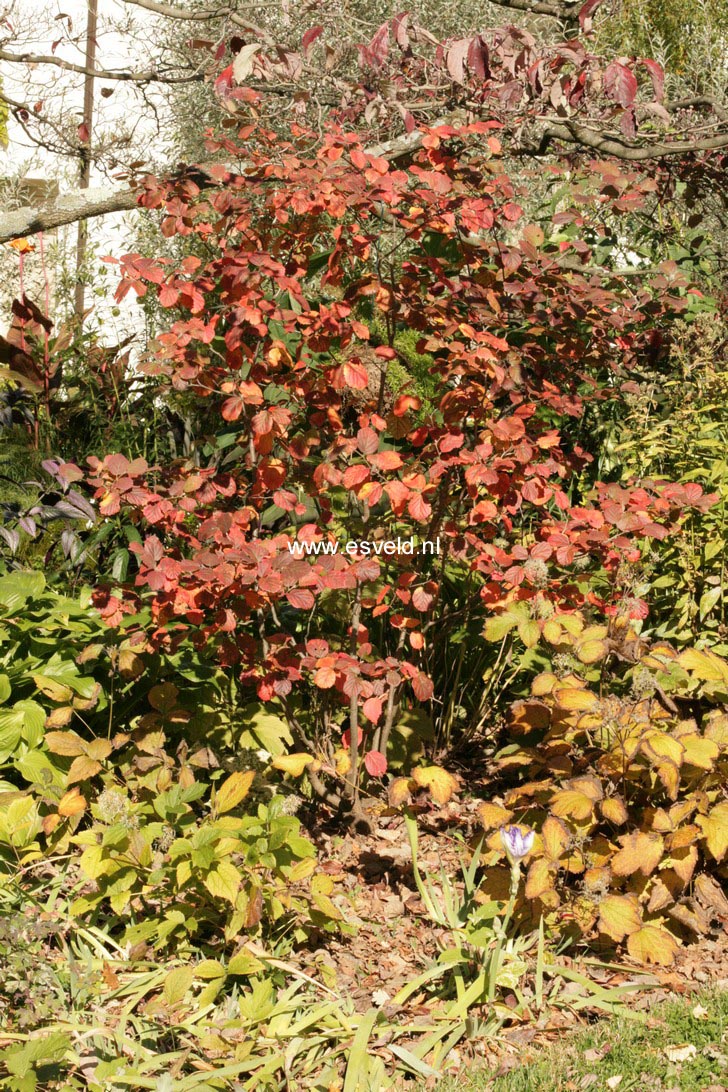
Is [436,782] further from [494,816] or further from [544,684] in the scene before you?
[544,684]

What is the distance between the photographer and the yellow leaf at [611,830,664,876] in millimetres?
Result: 2600

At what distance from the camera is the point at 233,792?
2631 millimetres

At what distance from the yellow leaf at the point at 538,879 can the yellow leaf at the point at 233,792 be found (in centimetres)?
73

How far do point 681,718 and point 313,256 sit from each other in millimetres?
1798

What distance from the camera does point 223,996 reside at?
8.56 ft

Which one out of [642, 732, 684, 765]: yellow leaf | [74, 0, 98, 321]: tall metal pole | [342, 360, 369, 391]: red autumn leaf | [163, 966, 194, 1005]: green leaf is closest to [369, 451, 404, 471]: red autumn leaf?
[342, 360, 369, 391]: red autumn leaf

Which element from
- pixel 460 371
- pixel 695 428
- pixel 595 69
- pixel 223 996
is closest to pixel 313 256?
pixel 460 371

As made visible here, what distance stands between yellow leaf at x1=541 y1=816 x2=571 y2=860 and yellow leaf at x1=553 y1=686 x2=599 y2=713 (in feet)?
0.95

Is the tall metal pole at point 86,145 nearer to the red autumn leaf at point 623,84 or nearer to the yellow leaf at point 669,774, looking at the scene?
the red autumn leaf at point 623,84

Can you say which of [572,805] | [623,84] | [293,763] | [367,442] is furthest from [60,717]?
[623,84]

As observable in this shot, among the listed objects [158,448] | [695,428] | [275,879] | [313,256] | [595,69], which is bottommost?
[275,879]

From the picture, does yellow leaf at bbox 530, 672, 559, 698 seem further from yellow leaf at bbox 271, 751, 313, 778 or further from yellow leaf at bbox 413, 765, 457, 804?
yellow leaf at bbox 271, 751, 313, 778

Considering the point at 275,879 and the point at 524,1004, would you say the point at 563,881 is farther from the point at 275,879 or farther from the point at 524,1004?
the point at 275,879

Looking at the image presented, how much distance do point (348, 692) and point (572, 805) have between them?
0.64 m
